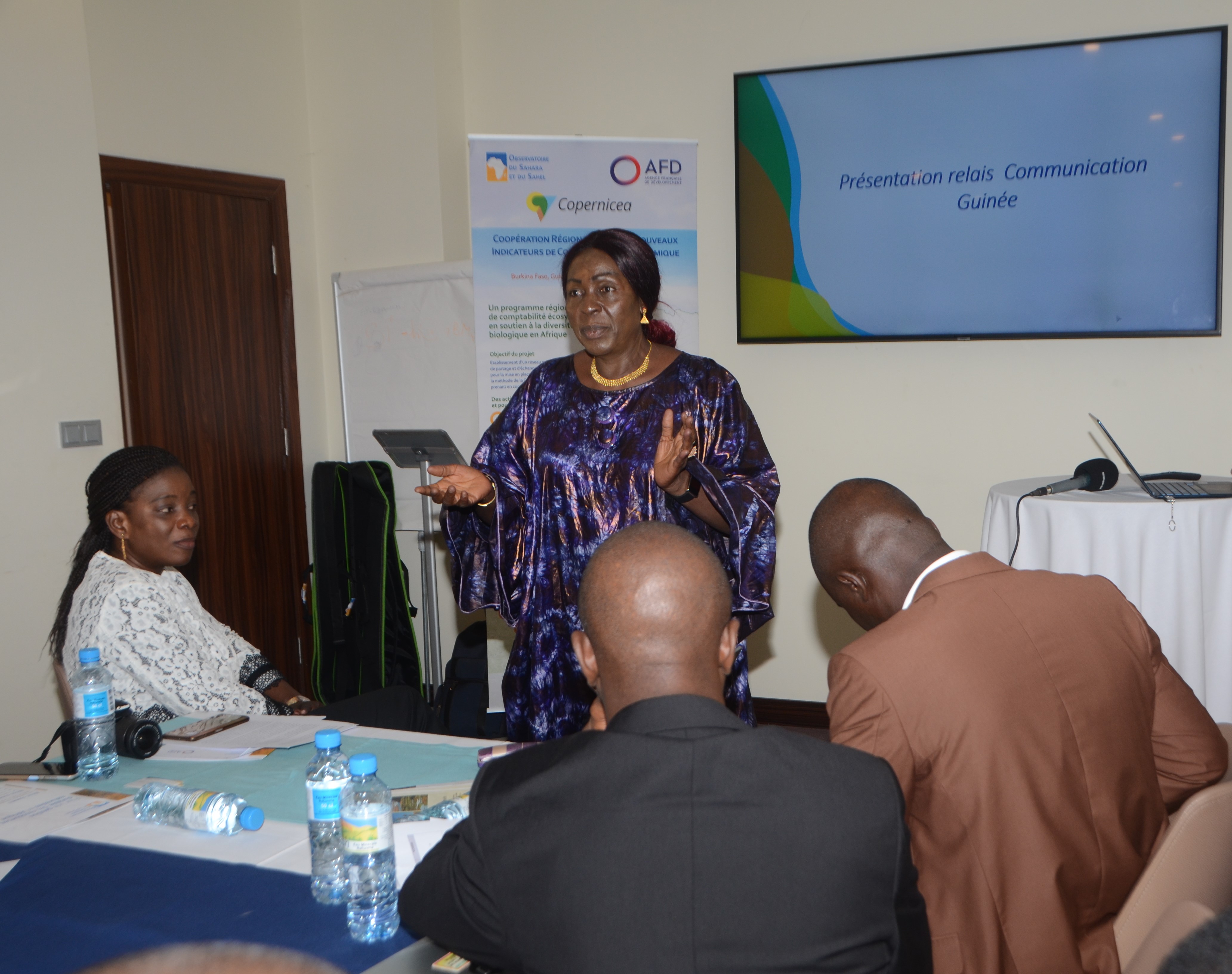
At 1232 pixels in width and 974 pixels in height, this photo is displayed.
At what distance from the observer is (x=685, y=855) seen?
3.45 ft

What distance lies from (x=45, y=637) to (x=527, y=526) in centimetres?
210

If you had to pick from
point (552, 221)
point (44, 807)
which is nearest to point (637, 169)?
point (552, 221)

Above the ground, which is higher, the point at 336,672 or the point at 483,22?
the point at 483,22

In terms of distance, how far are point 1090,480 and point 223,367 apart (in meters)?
3.62

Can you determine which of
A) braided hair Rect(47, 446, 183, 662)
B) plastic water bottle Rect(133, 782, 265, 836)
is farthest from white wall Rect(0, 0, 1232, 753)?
plastic water bottle Rect(133, 782, 265, 836)

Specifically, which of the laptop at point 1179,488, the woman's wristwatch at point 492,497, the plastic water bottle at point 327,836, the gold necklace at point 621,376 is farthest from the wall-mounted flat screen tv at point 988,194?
the plastic water bottle at point 327,836

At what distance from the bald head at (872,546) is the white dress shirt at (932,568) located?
18 mm

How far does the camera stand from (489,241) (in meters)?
4.46

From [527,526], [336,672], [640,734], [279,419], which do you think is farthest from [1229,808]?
[279,419]

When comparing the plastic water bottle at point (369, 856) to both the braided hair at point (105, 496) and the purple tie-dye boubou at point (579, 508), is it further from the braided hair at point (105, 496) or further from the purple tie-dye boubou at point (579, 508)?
the braided hair at point (105, 496)

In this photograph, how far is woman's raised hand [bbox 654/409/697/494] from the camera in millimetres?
2498

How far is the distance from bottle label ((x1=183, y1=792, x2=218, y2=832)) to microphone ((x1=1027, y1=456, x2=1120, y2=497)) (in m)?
2.47

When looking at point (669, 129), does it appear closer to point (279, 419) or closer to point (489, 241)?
point (489, 241)

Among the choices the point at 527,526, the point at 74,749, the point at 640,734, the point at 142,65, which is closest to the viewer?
the point at 640,734
